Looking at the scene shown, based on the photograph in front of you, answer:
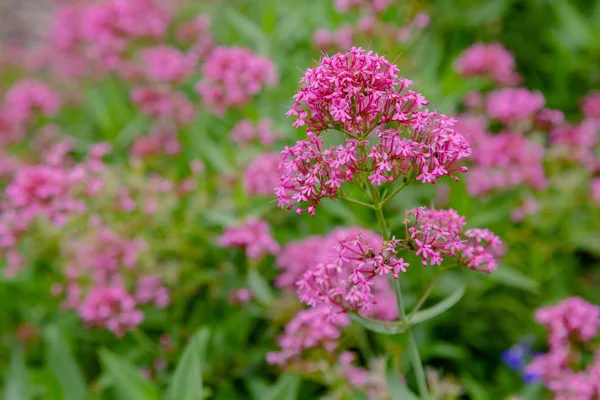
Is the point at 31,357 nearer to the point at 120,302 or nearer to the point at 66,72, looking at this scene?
the point at 120,302

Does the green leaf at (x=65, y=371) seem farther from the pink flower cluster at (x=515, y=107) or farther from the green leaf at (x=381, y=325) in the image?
the pink flower cluster at (x=515, y=107)

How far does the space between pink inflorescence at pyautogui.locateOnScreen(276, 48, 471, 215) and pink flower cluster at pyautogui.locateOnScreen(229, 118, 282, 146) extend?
1.66 meters

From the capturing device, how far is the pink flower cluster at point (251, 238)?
279 centimetres

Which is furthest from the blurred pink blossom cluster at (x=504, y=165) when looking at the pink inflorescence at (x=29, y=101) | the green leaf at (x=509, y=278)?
the pink inflorescence at (x=29, y=101)

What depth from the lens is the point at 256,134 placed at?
10.8 ft

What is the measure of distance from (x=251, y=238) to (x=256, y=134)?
725mm

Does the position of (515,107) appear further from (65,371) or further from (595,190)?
(65,371)

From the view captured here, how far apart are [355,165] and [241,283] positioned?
1623 millimetres

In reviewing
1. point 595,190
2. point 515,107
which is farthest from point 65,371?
point 595,190

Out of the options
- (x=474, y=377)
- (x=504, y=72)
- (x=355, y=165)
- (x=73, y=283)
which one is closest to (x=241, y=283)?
(x=73, y=283)

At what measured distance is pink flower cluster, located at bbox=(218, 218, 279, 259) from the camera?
9.15 feet

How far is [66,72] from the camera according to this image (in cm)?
562

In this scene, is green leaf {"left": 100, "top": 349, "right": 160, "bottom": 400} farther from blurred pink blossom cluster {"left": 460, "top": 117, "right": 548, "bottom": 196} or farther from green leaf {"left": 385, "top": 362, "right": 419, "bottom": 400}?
blurred pink blossom cluster {"left": 460, "top": 117, "right": 548, "bottom": 196}

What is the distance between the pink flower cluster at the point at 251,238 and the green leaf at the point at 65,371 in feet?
2.71
